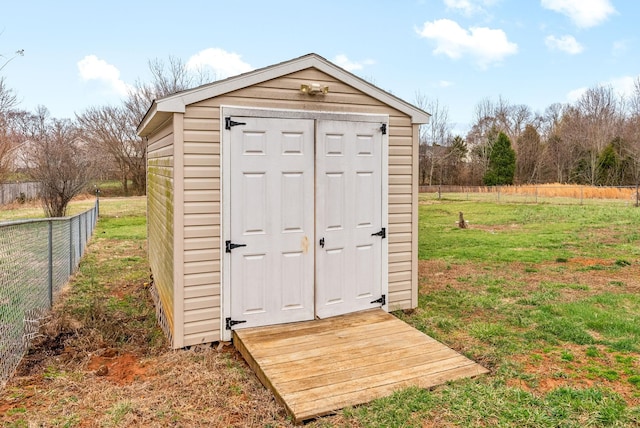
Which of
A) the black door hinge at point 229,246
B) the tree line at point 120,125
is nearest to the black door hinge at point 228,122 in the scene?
the black door hinge at point 229,246

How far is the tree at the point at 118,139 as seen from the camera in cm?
3269

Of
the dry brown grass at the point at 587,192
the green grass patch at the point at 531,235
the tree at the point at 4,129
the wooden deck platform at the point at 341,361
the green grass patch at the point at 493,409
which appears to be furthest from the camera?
the dry brown grass at the point at 587,192

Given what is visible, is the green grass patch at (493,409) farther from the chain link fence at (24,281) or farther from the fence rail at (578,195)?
the fence rail at (578,195)

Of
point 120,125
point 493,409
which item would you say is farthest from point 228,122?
point 120,125

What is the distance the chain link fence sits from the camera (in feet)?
12.7

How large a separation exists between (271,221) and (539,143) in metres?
41.9

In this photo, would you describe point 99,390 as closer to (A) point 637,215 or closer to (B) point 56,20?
(B) point 56,20

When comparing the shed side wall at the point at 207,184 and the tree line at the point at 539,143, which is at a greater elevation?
the tree line at the point at 539,143

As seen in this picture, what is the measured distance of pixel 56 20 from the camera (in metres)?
15.8

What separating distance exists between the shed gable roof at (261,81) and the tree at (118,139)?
2958 cm

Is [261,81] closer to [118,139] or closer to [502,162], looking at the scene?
[118,139]

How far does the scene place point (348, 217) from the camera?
4.93 m

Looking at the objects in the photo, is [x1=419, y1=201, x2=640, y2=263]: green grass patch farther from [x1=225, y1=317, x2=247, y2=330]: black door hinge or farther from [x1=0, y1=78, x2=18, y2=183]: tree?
[x1=0, y1=78, x2=18, y2=183]: tree

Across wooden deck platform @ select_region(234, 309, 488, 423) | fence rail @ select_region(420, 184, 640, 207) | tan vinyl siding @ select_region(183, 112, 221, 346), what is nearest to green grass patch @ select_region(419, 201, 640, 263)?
fence rail @ select_region(420, 184, 640, 207)
